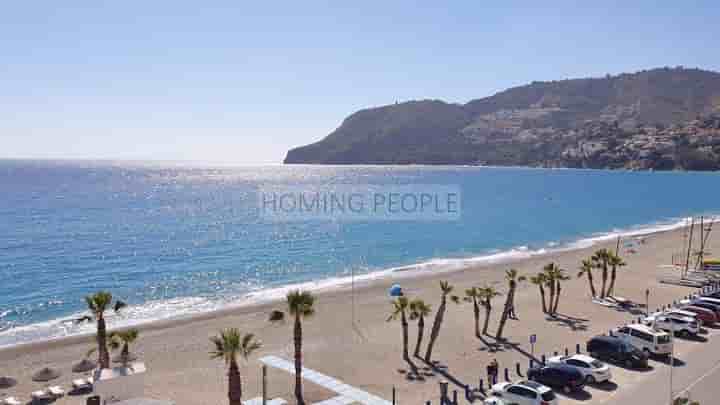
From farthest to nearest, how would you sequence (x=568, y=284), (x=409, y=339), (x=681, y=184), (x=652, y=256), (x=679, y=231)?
(x=681, y=184), (x=679, y=231), (x=652, y=256), (x=568, y=284), (x=409, y=339)

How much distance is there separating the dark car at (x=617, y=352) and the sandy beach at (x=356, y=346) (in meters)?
0.71

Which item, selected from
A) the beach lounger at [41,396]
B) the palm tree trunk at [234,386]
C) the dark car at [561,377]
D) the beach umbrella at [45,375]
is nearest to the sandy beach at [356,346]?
the beach umbrella at [45,375]

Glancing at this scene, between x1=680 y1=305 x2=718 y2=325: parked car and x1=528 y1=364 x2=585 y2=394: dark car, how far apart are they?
1156 centimetres

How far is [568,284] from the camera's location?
38500mm

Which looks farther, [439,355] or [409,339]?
[409,339]

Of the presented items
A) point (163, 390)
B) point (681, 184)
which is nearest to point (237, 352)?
point (163, 390)

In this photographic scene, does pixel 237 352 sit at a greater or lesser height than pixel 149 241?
greater

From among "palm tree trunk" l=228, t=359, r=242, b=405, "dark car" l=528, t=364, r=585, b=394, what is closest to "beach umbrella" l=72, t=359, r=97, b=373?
"palm tree trunk" l=228, t=359, r=242, b=405

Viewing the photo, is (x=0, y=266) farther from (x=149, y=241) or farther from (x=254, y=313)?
(x=254, y=313)

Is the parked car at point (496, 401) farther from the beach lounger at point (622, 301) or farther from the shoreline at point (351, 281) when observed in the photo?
the shoreline at point (351, 281)

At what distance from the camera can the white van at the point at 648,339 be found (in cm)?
2125

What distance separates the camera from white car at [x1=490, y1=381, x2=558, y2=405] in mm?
16391

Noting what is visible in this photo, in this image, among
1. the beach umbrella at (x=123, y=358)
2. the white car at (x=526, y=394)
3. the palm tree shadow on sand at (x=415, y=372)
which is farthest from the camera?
the beach umbrella at (x=123, y=358)

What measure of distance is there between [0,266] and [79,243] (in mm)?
12893
